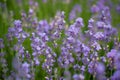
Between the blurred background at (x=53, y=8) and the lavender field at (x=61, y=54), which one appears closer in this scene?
the lavender field at (x=61, y=54)

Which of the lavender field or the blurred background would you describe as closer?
the lavender field

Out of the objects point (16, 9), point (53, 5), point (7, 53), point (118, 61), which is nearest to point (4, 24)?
A: point (7, 53)

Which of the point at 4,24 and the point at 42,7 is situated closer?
the point at 4,24

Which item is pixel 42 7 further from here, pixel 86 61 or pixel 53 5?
pixel 86 61

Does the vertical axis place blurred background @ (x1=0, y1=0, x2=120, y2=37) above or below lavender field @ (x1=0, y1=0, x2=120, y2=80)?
above

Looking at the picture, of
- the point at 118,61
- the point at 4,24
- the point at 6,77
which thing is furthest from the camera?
the point at 4,24

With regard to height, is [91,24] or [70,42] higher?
[91,24]

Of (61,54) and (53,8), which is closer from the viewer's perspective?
(61,54)

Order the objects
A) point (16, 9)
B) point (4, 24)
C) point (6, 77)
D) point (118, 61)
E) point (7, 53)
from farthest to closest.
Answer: point (16, 9), point (4, 24), point (7, 53), point (6, 77), point (118, 61)

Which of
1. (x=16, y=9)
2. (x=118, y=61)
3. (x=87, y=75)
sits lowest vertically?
(x=118, y=61)

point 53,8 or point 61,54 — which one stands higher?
point 53,8

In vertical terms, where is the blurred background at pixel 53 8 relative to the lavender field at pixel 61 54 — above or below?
above
